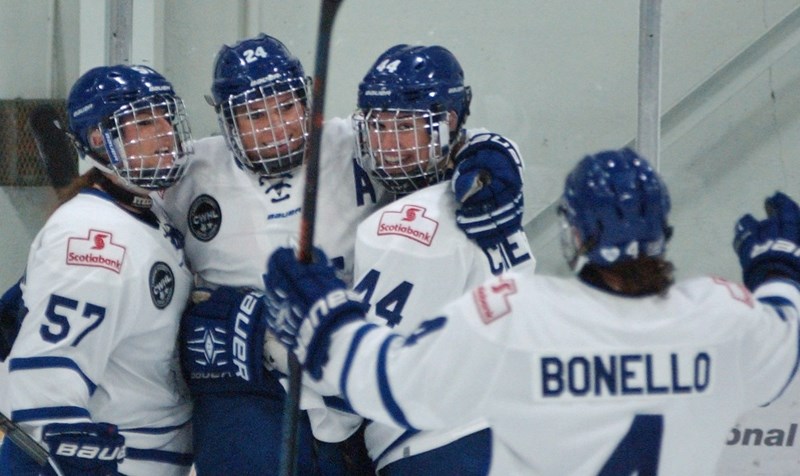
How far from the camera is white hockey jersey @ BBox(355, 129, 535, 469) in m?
2.03

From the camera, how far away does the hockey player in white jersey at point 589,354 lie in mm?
1479

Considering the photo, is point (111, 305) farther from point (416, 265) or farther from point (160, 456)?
point (416, 265)

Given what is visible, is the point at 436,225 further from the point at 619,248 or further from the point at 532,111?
the point at 532,111

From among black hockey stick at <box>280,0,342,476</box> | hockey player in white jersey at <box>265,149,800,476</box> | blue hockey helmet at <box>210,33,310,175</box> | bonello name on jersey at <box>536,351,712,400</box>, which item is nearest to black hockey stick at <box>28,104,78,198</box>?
blue hockey helmet at <box>210,33,310,175</box>

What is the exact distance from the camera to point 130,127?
220cm

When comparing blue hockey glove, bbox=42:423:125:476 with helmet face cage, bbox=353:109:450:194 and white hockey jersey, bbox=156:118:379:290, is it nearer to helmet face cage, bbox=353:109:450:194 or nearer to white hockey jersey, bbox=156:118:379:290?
white hockey jersey, bbox=156:118:379:290

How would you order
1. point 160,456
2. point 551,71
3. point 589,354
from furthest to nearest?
point 551,71 → point 160,456 → point 589,354

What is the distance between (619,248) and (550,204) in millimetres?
2236

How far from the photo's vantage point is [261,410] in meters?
2.23

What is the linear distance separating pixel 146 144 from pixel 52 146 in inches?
71.8

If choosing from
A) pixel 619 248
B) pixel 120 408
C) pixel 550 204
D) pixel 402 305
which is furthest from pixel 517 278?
pixel 550 204

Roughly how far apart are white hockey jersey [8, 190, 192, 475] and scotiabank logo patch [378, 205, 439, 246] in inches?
17.6

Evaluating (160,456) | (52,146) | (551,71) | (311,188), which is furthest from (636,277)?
(52,146)

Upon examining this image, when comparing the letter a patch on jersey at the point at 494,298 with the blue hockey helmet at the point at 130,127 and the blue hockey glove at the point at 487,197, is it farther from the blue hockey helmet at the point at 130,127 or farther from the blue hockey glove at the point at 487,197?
the blue hockey helmet at the point at 130,127
